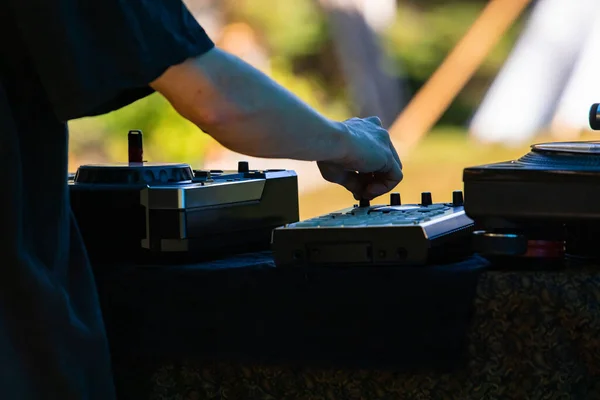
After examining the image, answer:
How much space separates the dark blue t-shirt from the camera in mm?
705

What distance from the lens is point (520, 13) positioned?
17.7ft

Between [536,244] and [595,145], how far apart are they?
94 mm

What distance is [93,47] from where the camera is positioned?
71cm

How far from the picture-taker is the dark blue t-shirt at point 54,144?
705mm

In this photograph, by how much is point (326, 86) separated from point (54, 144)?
456 cm

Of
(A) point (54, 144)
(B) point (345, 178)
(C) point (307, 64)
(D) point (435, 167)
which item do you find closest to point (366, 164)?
(B) point (345, 178)

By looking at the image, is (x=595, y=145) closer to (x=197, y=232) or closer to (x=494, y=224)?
(x=494, y=224)

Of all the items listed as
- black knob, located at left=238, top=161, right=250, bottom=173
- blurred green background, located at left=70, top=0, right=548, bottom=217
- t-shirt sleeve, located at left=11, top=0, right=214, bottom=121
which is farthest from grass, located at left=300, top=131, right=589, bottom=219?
t-shirt sleeve, located at left=11, top=0, right=214, bottom=121

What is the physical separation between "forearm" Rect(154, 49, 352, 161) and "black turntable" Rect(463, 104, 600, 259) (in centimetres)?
13

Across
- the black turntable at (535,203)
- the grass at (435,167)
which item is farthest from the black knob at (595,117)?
the grass at (435,167)

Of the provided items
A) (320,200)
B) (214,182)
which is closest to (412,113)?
(320,200)

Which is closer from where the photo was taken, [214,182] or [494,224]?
[494,224]

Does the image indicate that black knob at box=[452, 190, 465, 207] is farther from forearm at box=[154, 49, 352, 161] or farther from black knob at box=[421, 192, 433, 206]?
forearm at box=[154, 49, 352, 161]

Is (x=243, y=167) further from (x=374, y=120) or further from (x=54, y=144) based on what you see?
(x=54, y=144)
